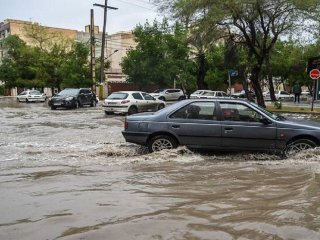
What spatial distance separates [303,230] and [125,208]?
2.28 meters

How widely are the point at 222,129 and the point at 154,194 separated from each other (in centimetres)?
336

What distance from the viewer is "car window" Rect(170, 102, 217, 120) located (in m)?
9.62

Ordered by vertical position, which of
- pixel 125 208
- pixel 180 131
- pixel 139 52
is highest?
pixel 139 52

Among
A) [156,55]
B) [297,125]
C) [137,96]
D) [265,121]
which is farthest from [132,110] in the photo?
[156,55]

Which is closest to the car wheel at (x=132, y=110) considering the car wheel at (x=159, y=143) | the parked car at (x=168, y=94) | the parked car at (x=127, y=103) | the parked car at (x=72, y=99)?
the parked car at (x=127, y=103)

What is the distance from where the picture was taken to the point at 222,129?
31.1ft

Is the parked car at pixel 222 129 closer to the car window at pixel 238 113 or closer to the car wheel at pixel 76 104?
the car window at pixel 238 113

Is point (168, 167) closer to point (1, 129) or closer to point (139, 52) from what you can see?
point (1, 129)

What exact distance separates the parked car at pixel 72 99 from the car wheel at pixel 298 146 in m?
22.4

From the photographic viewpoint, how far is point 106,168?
859 cm

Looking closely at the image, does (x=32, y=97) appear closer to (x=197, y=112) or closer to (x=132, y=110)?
(x=132, y=110)

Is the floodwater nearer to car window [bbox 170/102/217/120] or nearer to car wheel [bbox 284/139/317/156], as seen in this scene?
car wheel [bbox 284/139/317/156]

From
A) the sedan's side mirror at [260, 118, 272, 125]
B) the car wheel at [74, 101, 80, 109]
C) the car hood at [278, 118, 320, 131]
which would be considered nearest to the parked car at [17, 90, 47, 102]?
the car wheel at [74, 101, 80, 109]

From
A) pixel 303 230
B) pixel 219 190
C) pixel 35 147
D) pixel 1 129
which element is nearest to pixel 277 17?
pixel 1 129
